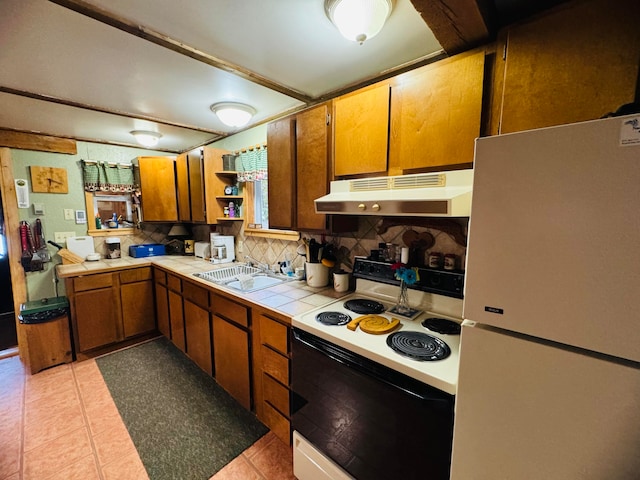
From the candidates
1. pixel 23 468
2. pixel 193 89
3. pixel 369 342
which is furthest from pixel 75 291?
pixel 369 342

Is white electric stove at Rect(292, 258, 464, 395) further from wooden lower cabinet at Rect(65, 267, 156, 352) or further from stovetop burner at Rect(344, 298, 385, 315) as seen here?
wooden lower cabinet at Rect(65, 267, 156, 352)

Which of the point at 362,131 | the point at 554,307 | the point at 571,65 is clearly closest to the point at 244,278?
the point at 362,131

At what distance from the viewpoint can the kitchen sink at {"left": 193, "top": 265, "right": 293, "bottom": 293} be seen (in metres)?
2.10

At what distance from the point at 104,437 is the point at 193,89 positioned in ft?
8.14

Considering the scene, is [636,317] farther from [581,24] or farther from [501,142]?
[581,24]

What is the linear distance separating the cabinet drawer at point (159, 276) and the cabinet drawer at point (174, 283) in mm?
115

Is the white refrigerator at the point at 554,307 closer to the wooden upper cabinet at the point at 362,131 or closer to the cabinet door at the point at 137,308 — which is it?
the wooden upper cabinet at the point at 362,131

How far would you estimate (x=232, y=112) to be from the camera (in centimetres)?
212

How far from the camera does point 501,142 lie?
71cm

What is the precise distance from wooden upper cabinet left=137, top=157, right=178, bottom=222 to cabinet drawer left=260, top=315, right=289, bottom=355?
232cm

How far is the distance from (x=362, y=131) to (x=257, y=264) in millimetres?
1753

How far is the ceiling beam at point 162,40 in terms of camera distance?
112 cm

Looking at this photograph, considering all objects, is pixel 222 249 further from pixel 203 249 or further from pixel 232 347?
pixel 232 347

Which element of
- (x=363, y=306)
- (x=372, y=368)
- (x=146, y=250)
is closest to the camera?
(x=372, y=368)
